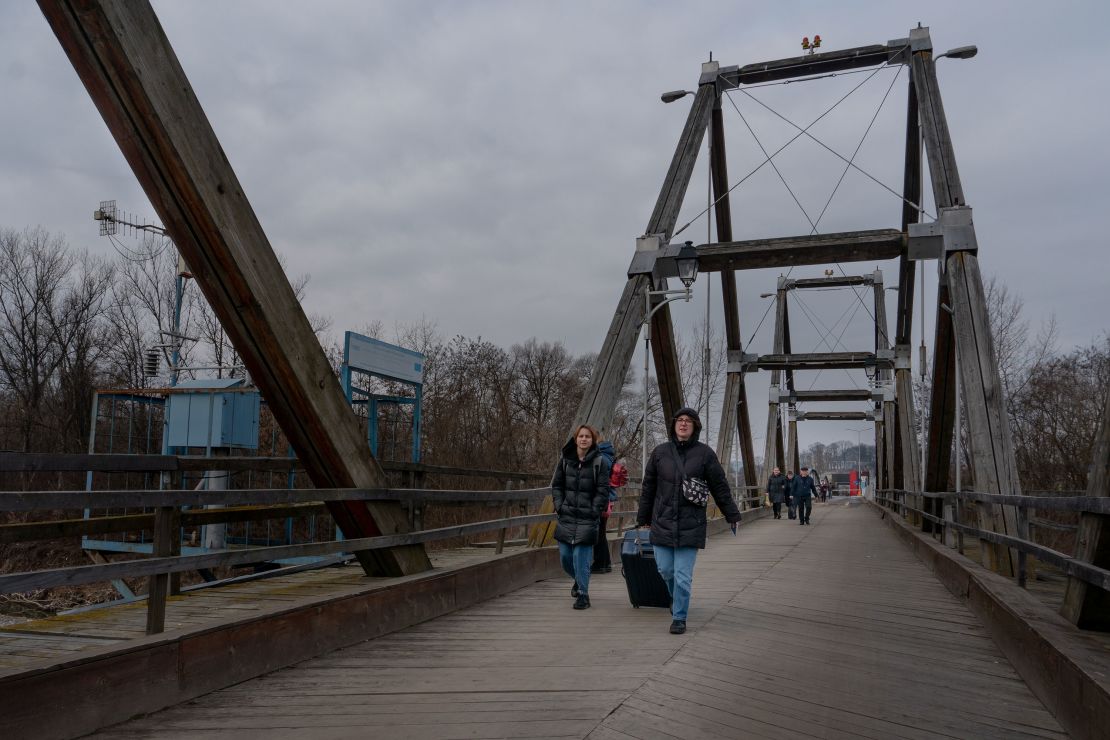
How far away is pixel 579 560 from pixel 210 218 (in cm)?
409

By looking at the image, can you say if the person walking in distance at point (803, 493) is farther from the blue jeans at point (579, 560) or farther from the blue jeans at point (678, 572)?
the blue jeans at point (678, 572)

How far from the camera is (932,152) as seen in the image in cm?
1305

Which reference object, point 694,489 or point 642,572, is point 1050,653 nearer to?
point 694,489

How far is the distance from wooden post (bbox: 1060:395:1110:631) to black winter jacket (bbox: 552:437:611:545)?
353 centimetres

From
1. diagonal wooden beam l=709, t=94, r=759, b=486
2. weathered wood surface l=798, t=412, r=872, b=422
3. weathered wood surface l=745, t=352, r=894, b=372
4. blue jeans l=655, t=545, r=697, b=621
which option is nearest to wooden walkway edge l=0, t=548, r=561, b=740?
blue jeans l=655, t=545, r=697, b=621

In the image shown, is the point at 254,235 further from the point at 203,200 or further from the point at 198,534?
the point at 198,534

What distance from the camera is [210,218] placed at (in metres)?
Answer: 4.84

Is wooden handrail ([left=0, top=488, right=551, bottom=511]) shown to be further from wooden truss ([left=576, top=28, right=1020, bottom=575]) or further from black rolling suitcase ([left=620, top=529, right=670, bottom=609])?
wooden truss ([left=576, top=28, right=1020, bottom=575])

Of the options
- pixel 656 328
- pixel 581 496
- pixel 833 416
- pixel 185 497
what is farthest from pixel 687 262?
pixel 833 416

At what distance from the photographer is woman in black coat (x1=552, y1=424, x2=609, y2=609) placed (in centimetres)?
722

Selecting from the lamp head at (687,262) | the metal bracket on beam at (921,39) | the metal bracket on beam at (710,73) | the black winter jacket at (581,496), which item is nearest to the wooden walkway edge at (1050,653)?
the black winter jacket at (581,496)

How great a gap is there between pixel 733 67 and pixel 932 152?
196 inches

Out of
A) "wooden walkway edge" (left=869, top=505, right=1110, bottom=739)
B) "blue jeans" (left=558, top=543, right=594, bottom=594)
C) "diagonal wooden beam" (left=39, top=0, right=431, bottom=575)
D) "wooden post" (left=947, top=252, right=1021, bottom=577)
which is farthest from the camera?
"wooden post" (left=947, top=252, right=1021, bottom=577)

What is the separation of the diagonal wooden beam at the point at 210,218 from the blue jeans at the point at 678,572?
2184 mm
